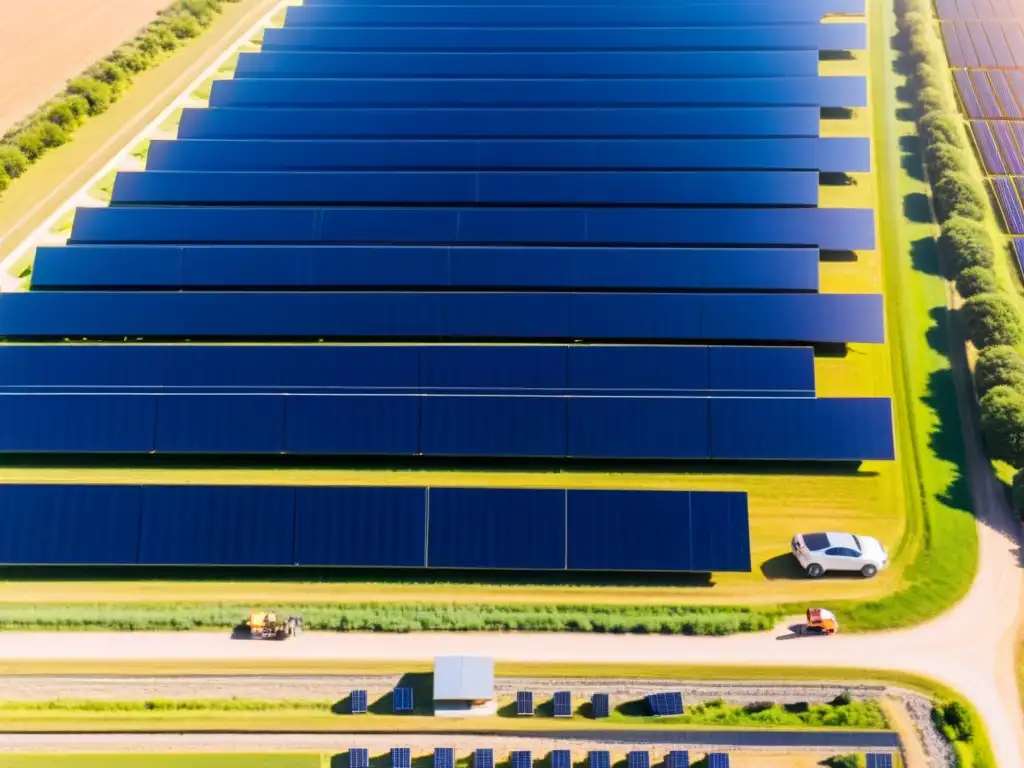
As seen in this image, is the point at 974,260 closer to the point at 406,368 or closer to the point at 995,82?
the point at 995,82

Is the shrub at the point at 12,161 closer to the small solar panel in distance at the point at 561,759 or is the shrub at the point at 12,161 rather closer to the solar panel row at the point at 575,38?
the solar panel row at the point at 575,38

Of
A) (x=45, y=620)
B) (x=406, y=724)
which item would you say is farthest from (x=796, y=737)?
(x=45, y=620)

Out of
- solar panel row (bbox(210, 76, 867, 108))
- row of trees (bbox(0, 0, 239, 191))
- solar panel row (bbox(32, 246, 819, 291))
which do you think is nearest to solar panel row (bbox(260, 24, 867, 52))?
solar panel row (bbox(210, 76, 867, 108))

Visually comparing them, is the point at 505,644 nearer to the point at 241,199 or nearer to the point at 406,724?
the point at 406,724

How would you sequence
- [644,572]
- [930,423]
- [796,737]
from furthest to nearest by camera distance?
[930,423], [644,572], [796,737]

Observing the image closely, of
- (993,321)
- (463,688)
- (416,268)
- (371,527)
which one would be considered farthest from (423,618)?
(993,321)

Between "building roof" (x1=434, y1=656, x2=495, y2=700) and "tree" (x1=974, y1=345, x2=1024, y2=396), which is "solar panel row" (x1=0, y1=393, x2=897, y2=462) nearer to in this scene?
"tree" (x1=974, y1=345, x2=1024, y2=396)

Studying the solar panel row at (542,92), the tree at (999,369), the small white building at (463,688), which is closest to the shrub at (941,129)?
the solar panel row at (542,92)
